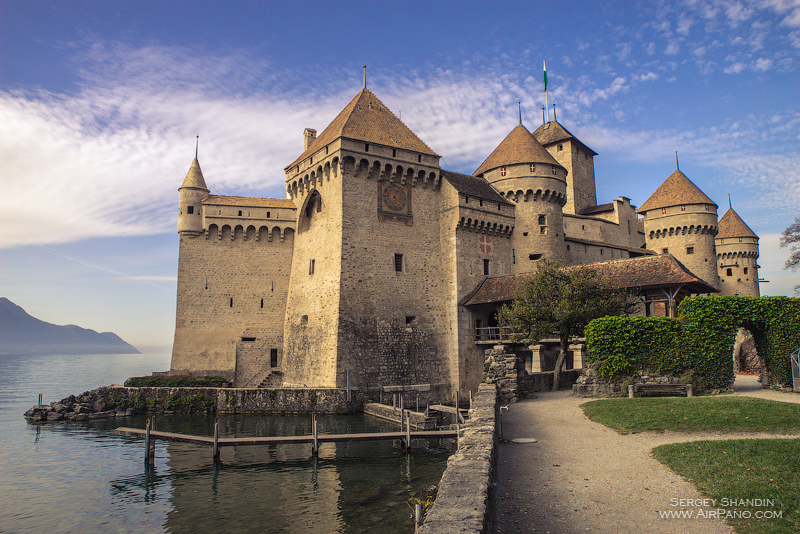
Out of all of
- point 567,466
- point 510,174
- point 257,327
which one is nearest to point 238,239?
point 257,327

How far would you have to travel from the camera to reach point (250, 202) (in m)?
30.6

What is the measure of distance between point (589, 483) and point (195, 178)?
28977 millimetres

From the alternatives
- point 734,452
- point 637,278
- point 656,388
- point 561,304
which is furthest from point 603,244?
point 734,452

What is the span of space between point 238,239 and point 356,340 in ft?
35.1

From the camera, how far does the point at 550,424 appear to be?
12.1 m

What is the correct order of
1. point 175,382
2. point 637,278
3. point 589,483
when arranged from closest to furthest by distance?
point 589,483, point 637,278, point 175,382

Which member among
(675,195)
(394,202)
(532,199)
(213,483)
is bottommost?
(213,483)

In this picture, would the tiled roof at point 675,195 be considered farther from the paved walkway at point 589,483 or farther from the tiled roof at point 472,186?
the paved walkway at point 589,483

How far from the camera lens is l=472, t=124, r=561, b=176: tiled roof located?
31734 millimetres

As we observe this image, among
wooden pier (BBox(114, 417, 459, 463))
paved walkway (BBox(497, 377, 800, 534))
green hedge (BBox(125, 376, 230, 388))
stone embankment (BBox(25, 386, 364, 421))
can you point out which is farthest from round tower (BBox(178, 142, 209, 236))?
paved walkway (BBox(497, 377, 800, 534))

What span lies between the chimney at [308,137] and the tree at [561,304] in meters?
17.6

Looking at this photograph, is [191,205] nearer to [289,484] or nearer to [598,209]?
[289,484]

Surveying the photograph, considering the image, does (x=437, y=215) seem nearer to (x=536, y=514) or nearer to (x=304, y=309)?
(x=304, y=309)

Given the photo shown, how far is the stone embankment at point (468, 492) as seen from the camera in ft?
15.8
